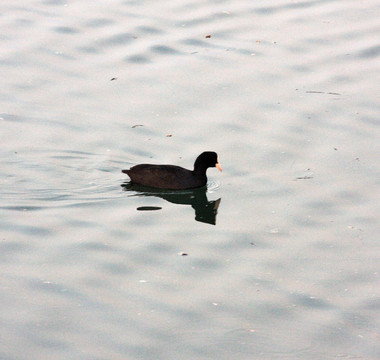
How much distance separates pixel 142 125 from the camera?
1472 centimetres

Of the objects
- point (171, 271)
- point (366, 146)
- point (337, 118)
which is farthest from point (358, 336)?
point (337, 118)

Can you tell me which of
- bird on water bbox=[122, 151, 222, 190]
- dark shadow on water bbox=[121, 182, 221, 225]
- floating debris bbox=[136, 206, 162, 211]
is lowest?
dark shadow on water bbox=[121, 182, 221, 225]

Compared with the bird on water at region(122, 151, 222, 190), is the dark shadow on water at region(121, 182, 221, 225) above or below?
below

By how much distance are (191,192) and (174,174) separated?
560 millimetres

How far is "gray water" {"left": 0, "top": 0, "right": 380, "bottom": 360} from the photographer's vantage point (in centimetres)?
928

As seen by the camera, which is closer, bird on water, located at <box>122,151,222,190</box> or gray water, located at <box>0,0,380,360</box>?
gray water, located at <box>0,0,380,360</box>

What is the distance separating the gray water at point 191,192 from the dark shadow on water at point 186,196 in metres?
0.04

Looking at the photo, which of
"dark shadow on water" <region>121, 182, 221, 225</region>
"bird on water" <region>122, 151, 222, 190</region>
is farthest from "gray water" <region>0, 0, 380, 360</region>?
"bird on water" <region>122, 151, 222, 190</region>

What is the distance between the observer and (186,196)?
43.7ft

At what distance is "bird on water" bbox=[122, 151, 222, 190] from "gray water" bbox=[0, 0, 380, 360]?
0.20 meters

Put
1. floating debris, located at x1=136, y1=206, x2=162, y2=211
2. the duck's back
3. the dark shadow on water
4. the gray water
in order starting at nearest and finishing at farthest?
the gray water < floating debris, located at x1=136, y1=206, x2=162, y2=211 < the dark shadow on water < the duck's back

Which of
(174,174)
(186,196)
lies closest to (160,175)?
(174,174)

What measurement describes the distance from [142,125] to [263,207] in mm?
3324

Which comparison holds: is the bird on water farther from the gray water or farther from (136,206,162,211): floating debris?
(136,206,162,211): floating debris
